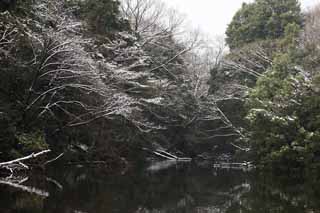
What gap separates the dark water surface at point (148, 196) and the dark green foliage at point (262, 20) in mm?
15265

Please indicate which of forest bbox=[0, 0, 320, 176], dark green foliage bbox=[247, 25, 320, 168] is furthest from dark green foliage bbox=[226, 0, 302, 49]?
dark green foliage bbox=[247, 25, 320, 168]

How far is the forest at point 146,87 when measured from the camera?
12.2 m

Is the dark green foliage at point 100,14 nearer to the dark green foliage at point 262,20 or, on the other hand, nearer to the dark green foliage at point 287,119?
the dark green foliage at point 287,119

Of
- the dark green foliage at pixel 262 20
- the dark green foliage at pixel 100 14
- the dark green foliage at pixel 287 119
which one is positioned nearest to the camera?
the dark green foliage at pixel 287 119

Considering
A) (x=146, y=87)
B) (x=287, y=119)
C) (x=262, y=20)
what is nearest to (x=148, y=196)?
(x=287, y=119)

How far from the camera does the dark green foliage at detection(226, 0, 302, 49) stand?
25.4 m

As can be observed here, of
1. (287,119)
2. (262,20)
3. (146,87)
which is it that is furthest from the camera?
(262,20)

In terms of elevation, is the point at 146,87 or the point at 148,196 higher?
the point at 146,87

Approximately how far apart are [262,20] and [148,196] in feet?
65.5

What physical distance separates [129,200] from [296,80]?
10237mm

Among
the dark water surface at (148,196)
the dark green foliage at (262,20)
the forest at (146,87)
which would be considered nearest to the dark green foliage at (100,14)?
the forest at (146,87)

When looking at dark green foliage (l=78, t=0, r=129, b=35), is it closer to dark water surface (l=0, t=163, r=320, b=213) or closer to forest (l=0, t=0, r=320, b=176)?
forest (l=0, t=0, r=320, b=176)

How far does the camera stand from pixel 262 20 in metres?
26.5

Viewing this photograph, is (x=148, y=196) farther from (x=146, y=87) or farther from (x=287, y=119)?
(x=146, y=87)
